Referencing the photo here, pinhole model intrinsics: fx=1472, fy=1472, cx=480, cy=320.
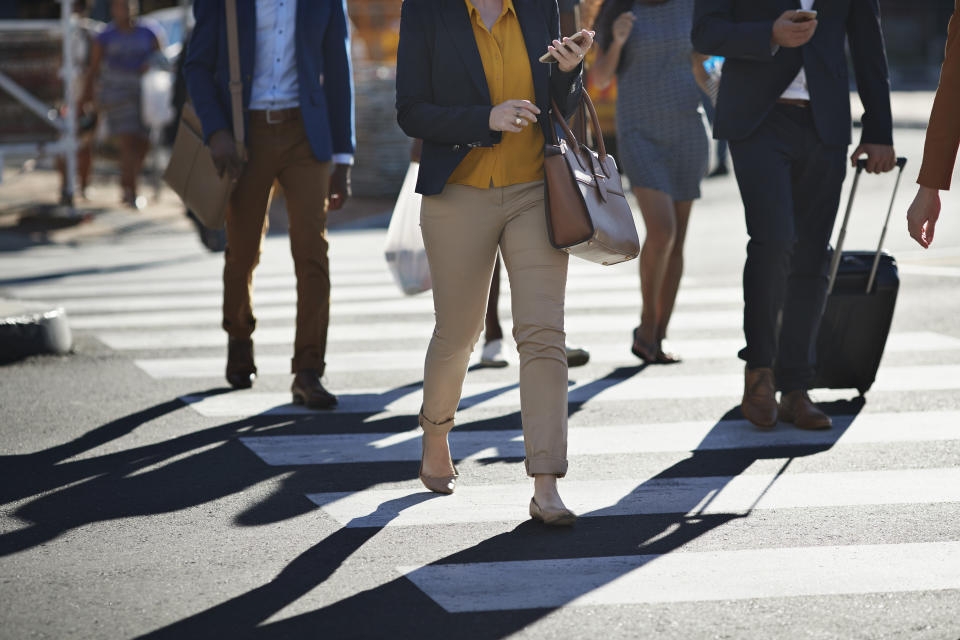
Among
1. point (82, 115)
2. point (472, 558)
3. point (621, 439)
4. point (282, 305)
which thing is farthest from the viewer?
point (82, 115)

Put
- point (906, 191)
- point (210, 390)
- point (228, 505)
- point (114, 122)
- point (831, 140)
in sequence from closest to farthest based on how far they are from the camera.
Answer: point (228, 505), point (831, 140), point (210, 390), point (114, 122), point (906, 191)

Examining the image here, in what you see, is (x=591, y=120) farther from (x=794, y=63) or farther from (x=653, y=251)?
(x=653, y=251)

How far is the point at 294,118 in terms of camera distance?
6.39 m

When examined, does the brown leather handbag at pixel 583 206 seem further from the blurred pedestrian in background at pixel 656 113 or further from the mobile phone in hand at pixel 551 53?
the blurred pedestrian in background at pixel 656 113

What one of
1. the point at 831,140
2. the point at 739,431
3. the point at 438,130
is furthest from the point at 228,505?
the point at 831,140

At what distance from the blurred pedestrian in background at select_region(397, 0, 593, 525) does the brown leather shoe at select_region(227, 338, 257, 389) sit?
245 centimetres

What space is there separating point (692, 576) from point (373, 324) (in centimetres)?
507

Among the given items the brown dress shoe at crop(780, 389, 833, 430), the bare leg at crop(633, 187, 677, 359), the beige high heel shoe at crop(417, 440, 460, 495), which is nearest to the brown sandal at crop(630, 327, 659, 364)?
the bare leg at crop(633, 187, 677, 359)

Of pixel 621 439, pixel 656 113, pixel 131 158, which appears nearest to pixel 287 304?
pixel 656 113

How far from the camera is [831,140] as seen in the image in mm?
5773

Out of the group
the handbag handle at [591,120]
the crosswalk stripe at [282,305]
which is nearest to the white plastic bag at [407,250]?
the handbag handle at [591,120]

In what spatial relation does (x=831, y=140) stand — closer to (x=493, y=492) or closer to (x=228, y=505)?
(x=493, y=492)

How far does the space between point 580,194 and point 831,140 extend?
5.90ft

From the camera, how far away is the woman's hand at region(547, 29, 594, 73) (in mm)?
4316
